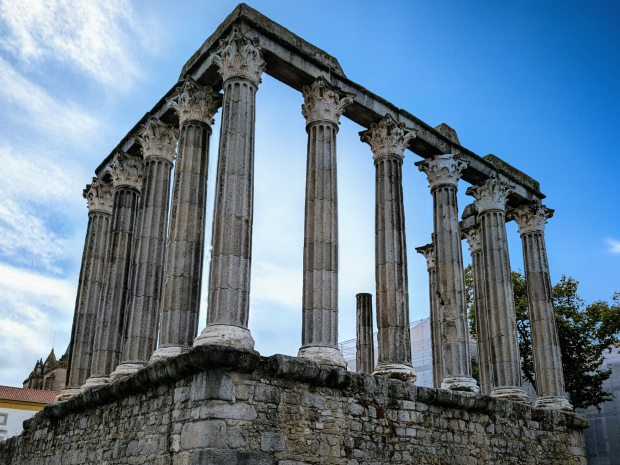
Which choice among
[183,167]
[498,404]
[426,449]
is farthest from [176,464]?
[498,404]

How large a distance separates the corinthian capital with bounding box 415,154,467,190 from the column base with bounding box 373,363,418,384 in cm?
638

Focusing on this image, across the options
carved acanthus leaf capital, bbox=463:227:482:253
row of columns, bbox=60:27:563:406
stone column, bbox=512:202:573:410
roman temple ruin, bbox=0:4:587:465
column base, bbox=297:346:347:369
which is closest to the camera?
roman temple ruin, bbox=0:4:587:465

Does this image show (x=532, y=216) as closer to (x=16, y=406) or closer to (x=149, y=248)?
(x=149, y=248)

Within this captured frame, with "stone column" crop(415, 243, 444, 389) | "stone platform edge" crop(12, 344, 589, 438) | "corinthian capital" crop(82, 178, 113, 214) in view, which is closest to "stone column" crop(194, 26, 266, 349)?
"stone platform edge" crop(12, 344, 589, 438)

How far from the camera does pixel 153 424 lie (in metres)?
11.6

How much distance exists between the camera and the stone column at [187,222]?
535 inches

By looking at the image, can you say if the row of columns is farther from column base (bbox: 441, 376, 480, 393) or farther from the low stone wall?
the low stone wall

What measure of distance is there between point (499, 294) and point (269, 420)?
10.7m

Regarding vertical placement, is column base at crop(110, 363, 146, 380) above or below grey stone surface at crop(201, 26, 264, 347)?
below

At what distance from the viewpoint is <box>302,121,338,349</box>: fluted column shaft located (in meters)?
13.7

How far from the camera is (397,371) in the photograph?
1494cm

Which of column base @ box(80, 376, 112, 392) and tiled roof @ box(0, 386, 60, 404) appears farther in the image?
tiled roof @ box(0, 386, 60, 404)

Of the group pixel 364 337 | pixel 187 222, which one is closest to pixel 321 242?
pixel 187 222

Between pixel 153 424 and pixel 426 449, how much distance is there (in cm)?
577
